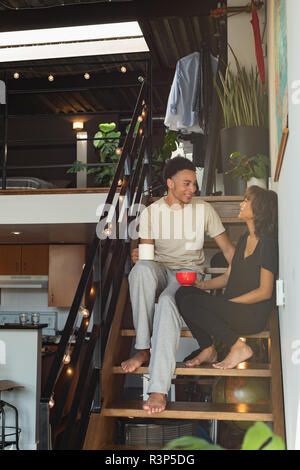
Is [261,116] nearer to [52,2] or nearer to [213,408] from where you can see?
[213,408]

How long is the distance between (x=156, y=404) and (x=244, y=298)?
0.61 metres

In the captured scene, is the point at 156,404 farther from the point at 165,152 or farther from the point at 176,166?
the point at 165,152

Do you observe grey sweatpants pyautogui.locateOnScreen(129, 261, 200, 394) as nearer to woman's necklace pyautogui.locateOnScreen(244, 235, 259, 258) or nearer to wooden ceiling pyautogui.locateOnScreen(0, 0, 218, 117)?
woman's necklace pyautogui.locateOnScreen(244, 235, 259, 258)

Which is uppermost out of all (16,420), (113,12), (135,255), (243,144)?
(113,12)

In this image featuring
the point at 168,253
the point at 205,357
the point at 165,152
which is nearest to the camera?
the point at 205,357

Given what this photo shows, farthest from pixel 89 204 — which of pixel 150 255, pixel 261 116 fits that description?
pixel 150 255

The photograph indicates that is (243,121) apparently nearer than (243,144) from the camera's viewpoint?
No

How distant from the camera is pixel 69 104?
8.80 meters

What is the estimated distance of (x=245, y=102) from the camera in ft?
13.3

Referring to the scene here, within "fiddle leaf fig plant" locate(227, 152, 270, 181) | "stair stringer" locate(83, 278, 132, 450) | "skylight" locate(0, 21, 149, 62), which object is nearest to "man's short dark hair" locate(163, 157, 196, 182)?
"fiddle leaf fig plant" locate(227, 152, 270, 181)

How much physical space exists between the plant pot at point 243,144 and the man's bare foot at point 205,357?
1.51 meters

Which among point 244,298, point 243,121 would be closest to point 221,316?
point 244,298
